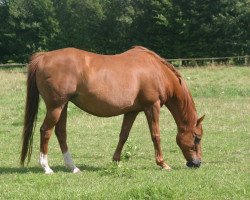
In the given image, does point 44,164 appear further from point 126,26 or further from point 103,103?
point 126,26

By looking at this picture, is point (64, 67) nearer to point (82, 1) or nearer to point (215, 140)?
point (215, 140)

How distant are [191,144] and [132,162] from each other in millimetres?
1263

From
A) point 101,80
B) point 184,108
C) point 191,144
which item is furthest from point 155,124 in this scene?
point 101,80

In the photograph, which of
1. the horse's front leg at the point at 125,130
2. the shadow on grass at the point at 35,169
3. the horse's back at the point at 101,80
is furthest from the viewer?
the horse's front leg at the point at 125,130

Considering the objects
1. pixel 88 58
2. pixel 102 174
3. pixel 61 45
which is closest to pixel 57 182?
pixel 102 174

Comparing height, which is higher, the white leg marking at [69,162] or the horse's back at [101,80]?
the horse's back at [101,80]

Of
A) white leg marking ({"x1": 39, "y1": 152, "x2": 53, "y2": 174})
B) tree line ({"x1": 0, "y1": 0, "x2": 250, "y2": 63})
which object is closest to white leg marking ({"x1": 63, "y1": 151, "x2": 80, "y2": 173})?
white leg marking ({"x1": 39, "y1": 152, "x2": 53, "y2": 174})

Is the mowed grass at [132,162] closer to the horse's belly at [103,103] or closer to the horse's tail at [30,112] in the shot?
the horse's tail at [30,112]

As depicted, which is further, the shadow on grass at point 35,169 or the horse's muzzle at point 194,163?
the horse's muzzle at point 194,163

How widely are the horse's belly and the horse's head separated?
1.17 m

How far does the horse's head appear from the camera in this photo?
8.82 m

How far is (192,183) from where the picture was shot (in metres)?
6.90

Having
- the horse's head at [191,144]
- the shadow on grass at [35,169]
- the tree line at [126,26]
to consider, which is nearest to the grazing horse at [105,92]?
the horse's head at [191,144]

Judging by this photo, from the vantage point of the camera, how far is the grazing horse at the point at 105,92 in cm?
802
